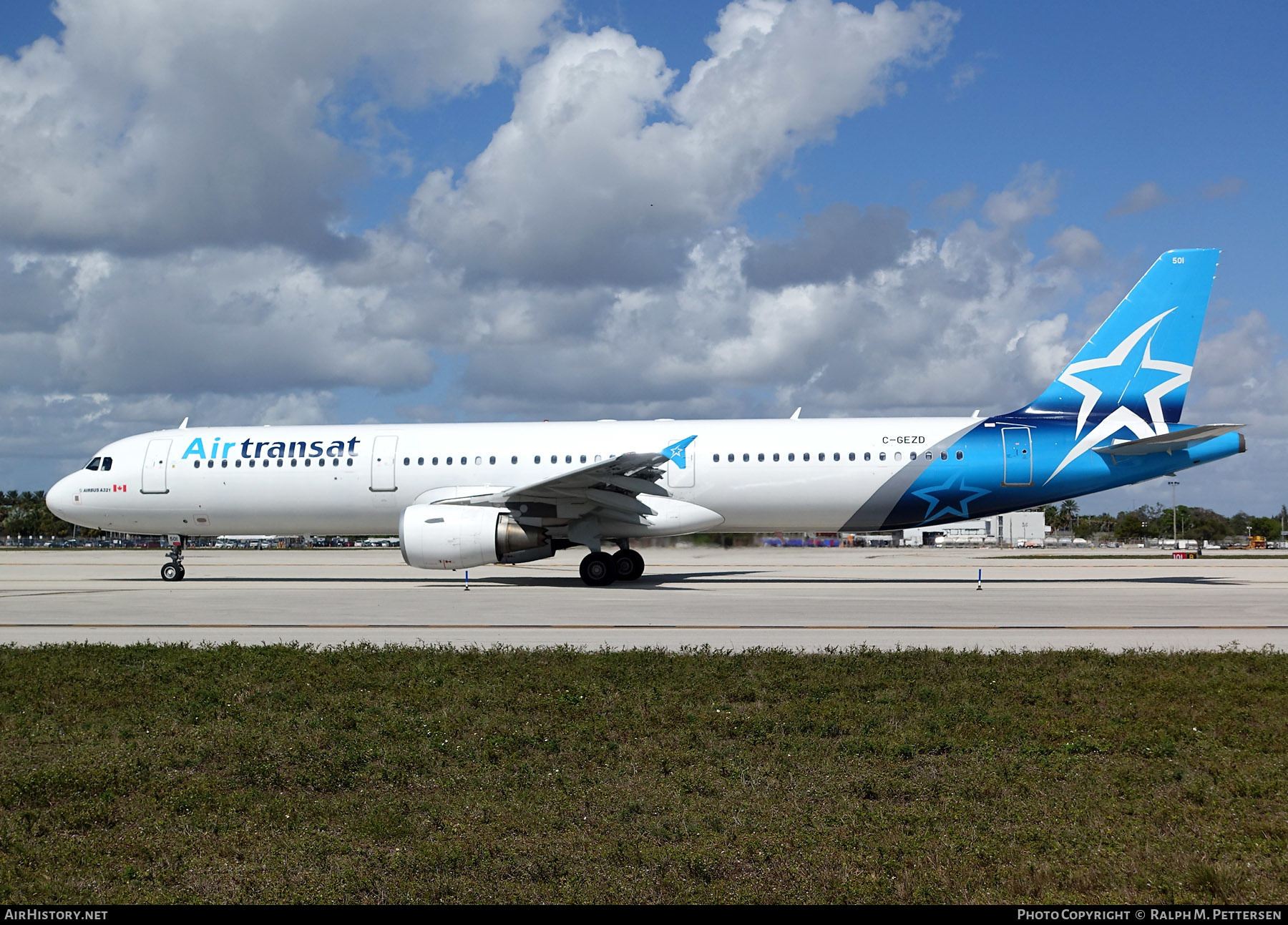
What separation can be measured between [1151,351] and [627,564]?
1316 cm

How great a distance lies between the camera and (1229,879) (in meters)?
4.40

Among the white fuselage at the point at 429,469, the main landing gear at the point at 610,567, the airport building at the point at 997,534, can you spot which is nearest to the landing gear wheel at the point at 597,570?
the main landing gear at the point at 610,567

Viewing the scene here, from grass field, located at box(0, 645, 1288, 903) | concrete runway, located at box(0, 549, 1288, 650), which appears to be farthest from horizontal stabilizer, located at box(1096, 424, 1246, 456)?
grass field, located at box(0, 645, 1288, 903)

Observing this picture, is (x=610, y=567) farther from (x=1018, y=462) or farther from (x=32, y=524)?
(x=32, y=524)

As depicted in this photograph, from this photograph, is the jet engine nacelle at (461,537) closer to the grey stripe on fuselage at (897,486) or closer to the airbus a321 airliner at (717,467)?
the airbus a321 airliner at (717,467)

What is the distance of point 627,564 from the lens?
22.8 m

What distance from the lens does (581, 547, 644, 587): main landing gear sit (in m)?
22.2

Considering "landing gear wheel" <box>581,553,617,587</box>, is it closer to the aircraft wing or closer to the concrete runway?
the concrete runway

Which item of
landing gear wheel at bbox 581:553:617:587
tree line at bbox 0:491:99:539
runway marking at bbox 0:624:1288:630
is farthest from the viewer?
tree line at bbox 0:491:99:539


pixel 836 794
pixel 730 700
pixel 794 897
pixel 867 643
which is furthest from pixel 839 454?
pixel 794 897

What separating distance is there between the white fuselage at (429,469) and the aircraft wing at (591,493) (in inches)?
54.0

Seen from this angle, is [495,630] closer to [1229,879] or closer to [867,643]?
[867,643]

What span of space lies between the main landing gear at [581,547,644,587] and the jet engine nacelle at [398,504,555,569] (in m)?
1.61

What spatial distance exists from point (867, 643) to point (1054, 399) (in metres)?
13.4
